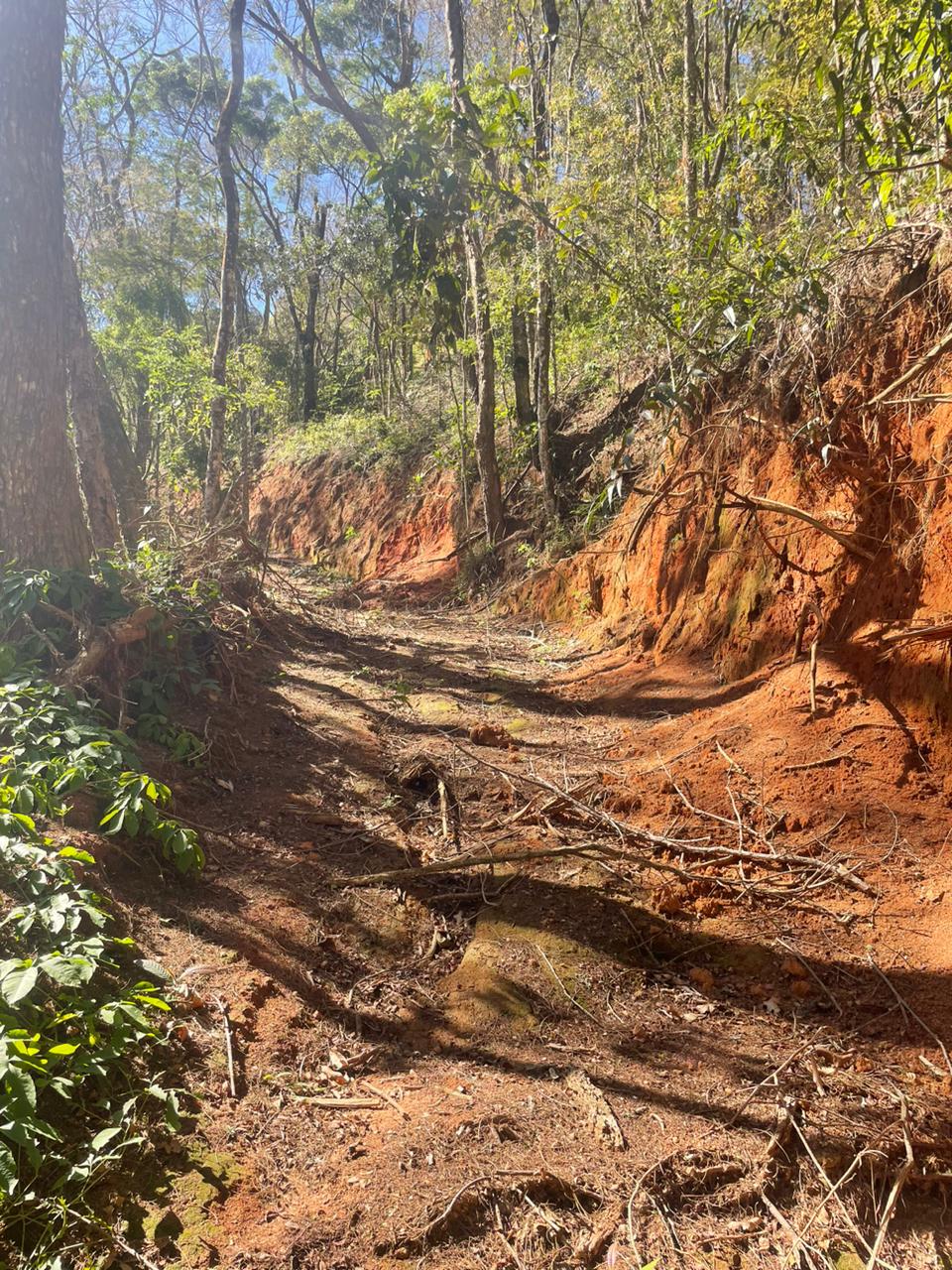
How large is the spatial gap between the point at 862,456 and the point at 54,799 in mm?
5249

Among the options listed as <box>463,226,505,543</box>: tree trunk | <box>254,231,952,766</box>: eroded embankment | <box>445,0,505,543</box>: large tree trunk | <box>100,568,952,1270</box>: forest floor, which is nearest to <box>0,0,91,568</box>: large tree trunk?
<box>100,568,952,1270</box>: forest floor

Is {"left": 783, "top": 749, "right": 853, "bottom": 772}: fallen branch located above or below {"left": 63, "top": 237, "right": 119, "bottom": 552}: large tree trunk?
below

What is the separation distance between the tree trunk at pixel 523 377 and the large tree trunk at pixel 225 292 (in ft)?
17.1

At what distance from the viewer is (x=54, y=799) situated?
330 cm

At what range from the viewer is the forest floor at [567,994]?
238cm

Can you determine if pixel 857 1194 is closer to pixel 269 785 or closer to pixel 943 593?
pixel 943 593

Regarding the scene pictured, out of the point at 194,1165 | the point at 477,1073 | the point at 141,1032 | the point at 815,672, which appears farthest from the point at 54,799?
the point at 815,672

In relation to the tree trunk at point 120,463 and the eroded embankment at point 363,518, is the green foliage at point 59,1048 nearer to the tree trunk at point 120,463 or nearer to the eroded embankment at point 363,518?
the tree trunk at point 120,463

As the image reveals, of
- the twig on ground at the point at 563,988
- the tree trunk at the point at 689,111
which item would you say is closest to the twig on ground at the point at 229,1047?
the twig on ground at the point at 563,988

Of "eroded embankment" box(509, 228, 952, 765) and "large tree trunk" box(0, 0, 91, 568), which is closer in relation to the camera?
"eroded embankment" box(509, 228, 952, 765)

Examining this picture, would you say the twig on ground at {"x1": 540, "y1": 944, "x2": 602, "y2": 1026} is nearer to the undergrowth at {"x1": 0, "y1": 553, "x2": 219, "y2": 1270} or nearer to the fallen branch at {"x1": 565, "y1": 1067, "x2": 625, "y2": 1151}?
the fallen branch at {"x1": 565, "y1": 1067, "x2": 625, "y2": 1151}

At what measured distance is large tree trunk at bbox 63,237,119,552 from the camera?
21.0 ft

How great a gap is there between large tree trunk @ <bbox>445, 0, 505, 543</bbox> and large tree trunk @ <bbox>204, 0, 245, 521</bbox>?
2797 mm

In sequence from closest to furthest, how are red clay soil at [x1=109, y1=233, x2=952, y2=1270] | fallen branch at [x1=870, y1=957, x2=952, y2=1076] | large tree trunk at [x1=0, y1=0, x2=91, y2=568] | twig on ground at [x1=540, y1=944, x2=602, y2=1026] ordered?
1. red clay soil at [x1=109, y1=233, x2=952, y2=1270]
2. fallen branch at [x1=870, y1=957, x2=952, y2=1076]
3. twig on ground at [x1=540, y1=944, x2=602, y2=1026]
4. large tree trunk at [x1=0, y1=0, x2=91, y2=568]
